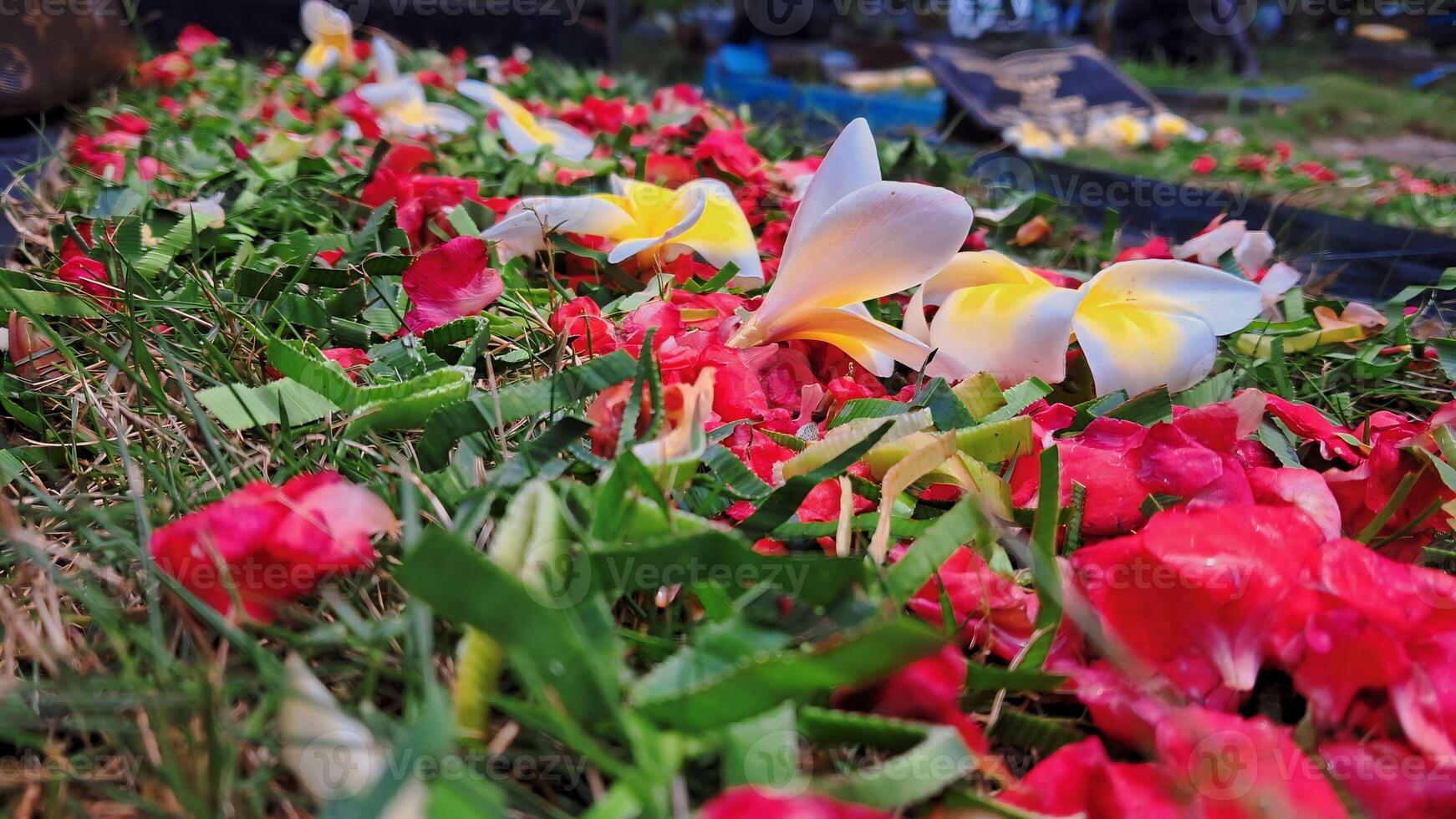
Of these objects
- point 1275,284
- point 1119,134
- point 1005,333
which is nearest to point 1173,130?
point 1119,134

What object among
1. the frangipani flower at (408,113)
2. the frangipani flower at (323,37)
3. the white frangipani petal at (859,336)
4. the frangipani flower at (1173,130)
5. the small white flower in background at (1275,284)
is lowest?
the frangipani flower at (1173,130)

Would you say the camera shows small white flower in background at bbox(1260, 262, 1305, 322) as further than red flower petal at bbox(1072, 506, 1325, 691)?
Yes

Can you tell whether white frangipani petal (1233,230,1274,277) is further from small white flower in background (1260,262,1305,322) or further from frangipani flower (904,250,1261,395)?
frangipani flower (904,250,1261,395)

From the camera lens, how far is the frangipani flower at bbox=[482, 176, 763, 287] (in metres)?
0.91

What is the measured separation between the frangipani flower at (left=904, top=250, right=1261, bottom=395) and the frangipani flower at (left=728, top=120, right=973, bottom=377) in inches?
2.8

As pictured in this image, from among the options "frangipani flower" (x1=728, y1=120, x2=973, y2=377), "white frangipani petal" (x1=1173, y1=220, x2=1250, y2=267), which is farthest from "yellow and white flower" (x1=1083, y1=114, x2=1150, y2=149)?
"frangipani flower" (x1=728, y1=120, x2=973, y2=377)

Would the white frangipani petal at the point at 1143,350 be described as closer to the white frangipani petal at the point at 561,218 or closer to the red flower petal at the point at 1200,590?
the red flower petal at the point at 1200,590

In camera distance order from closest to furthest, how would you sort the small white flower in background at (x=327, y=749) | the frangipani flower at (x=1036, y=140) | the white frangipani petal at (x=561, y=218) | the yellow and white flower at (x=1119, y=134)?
1. the small white flower in background at (x=327, y=749)
2. the white frangipani petal at (x=561, y=218)
3. the frangipani flower at (x=1036, y=140)
4. the yellow and white flower at (x=1119, y=134)

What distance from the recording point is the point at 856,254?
71 cm

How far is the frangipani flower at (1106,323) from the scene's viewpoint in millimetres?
764

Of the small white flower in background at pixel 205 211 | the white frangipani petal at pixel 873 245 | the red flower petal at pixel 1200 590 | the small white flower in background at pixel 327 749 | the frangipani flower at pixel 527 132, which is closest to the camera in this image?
the small white flower in background at pixel 327 749

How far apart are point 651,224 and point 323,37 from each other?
1.77 meters

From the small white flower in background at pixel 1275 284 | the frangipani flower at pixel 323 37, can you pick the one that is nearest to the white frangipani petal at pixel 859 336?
the small white flower in background at pixel 1275 284

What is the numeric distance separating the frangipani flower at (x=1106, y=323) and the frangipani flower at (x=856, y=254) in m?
0.07
